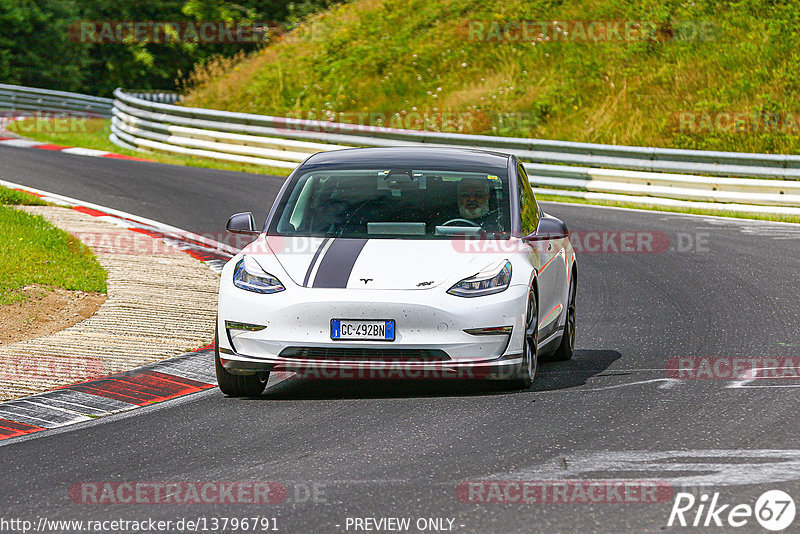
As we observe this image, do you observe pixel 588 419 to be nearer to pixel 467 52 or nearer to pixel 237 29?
pixel 467 52

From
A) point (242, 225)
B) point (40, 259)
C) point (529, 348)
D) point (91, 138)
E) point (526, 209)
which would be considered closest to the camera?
point (529, 348)

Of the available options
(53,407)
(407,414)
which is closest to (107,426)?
(53,407)

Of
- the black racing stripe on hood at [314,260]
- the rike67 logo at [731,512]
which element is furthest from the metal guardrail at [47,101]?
the rike67 logo at [731,512]

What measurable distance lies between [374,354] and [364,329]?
0.58 ft

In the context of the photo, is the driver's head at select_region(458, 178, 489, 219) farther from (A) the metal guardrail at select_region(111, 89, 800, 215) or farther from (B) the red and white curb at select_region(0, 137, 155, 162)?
(B) the red and white curb at select_region(0, 137, 155, 162)

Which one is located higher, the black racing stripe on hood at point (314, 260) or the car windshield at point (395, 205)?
the car windshield at point (395, 205)

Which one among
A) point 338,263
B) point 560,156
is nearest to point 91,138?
point 560,156

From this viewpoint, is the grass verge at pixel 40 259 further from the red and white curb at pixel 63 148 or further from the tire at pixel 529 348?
the red and white curb at pixel 63 148

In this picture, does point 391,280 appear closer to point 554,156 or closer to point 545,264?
point 545,264

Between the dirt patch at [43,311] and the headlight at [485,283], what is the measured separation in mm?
4012

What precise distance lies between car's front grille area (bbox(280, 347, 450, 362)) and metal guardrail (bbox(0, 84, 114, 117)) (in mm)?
30944

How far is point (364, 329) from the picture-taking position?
789cm

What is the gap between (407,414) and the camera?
771 cm

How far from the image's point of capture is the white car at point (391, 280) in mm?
7910
